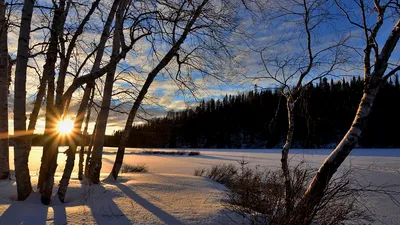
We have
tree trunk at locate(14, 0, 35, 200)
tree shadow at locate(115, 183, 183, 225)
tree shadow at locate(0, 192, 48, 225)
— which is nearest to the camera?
tree shadow at locate(0, 192, 48, 225)

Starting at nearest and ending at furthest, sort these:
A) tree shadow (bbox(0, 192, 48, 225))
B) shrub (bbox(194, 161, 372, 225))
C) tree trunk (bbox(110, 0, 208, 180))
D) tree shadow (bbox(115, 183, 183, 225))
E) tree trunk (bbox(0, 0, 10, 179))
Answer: tree shadow (bbox(0, 192, 48, 225)), shrub (bbox(194, 161, 372, 225)), tree shadow (bbox(115, 183, 183, 225)), tree trunk (bbox(0, 0, 10, 179)), tree trunk (bbox(110, 0, 208, 180))

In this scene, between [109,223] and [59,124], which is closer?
[109,223]

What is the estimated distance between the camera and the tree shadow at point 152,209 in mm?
4383

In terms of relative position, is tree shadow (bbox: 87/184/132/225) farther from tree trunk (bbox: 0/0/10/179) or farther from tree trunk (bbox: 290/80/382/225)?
tree trunk (bbox: 290/80/382/225)

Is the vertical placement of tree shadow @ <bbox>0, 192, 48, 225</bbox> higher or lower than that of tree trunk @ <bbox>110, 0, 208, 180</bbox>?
lower

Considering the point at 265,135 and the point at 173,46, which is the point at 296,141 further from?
the point at 173,46

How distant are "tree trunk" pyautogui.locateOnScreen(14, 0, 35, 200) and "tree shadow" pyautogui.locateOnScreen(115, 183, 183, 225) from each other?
171cm

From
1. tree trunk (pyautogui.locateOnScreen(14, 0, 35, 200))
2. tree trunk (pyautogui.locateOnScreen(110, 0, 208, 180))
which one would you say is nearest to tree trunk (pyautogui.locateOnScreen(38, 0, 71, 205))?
tree trunk (pyautogui.locateOnScreen(14, 0, 35, 200))

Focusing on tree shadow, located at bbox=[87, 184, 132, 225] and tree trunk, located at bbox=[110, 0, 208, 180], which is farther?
tree trunk, located at bbox=[110, 0, 208, 180]

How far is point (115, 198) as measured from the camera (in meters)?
5.41

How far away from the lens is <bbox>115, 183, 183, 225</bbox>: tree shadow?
14.4ft

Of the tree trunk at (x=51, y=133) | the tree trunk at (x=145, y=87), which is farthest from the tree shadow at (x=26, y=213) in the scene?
the tree trunk at (x=145, y=87)

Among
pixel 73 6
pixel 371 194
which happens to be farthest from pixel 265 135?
pixel 73 6

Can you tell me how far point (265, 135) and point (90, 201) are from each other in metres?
73.1
